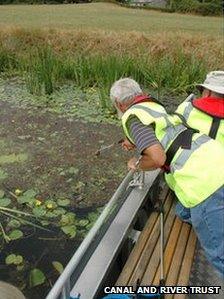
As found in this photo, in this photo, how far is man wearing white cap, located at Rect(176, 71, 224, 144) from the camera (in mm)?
2637

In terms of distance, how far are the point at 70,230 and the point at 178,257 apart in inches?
69.3

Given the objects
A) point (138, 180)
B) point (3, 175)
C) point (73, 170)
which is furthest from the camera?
point (73, 170)

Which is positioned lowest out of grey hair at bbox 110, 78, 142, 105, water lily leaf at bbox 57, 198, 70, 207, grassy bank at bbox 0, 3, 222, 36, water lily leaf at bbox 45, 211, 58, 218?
grassy bank at bbox 0, 3, 222, 36

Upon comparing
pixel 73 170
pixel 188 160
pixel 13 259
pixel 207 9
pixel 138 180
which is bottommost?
pixel 207 9

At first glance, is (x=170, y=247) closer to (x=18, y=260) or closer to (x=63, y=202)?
(x=18, y=260)

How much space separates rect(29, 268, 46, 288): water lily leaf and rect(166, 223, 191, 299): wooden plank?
4.46ft

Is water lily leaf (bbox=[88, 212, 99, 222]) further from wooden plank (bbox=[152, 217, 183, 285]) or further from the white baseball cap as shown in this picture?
the white baseball cap

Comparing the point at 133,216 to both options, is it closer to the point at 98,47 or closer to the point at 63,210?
the point at 63,210

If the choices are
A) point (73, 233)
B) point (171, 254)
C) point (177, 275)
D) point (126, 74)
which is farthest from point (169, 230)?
point (126, 74)

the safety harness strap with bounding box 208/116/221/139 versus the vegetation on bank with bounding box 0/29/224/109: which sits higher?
the safety harness strap with bounding box 208/116/221/139

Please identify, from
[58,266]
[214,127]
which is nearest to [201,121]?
[214,127]

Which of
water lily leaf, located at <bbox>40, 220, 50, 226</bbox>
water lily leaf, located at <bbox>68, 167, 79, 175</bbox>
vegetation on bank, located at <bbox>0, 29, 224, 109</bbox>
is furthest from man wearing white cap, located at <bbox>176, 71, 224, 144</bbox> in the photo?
vegetation on bank, located at <bbox>0, 29, 224, 109</bbox>

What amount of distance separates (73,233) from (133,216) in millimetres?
1461

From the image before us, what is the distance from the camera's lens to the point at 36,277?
141 inches
